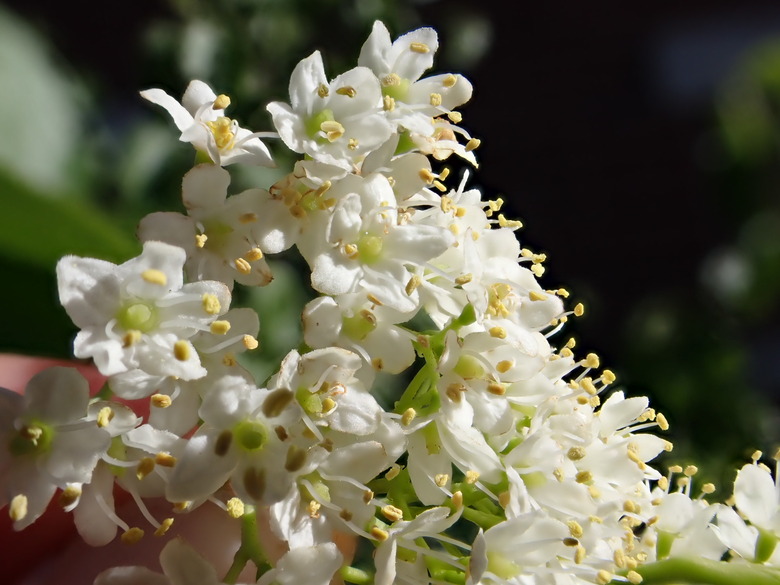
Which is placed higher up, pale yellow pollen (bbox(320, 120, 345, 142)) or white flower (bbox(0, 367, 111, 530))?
pale yellow pollen (bbox(320, 120, 345, 142))

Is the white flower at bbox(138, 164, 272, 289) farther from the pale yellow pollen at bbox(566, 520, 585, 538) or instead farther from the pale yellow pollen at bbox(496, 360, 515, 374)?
the pale yellow pollen at bbox(566, 520, 585, 538)

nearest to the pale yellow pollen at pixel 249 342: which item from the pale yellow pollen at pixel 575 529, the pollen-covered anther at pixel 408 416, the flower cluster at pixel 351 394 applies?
the flower cluster at pixel 351 394

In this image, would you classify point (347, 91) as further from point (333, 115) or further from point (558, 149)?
point (558, 149)

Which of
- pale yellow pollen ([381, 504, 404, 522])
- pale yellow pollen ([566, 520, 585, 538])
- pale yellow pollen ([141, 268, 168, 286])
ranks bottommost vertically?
pale yellow pollen ([381, 504, 404, 522])

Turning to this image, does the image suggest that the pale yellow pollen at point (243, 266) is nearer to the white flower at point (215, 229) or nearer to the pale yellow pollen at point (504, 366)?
the white flower at point (215, 229)

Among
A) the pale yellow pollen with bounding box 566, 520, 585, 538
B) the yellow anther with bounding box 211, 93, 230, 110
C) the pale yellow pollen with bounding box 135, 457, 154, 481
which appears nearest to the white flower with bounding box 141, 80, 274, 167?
the yellow anther with bounding box 211, 93, 230, 110

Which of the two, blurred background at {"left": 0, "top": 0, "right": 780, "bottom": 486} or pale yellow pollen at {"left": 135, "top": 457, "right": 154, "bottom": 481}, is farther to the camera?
blurred background at {"left": 0, "top": 0, "right": 780, "bottom": 486}

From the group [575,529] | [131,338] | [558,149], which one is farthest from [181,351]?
[558,149]
